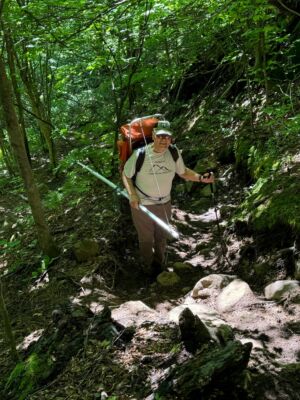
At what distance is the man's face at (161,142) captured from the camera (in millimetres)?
4953

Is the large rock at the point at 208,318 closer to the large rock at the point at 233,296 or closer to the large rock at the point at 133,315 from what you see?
the large rock at the point at 133,315

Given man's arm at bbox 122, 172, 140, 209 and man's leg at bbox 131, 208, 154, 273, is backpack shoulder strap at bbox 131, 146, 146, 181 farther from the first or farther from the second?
man's leg at bbox 131, 208, 154, 273

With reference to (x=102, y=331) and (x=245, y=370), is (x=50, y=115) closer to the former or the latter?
(x=102, y=331)

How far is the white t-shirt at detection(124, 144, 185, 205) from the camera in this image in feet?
17.1

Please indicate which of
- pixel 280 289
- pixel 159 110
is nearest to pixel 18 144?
pixel 280 289

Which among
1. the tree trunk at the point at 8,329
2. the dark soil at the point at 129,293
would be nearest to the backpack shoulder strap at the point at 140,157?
the dark soil at the point at 129,293

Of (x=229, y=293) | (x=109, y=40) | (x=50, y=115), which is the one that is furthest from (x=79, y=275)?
(x=50, y=115)

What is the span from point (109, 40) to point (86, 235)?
3.77m

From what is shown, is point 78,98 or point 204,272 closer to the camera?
point 204,272

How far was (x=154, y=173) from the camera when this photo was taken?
5258 mm

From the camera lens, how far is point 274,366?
2896mm

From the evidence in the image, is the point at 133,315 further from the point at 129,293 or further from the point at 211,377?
the point at 211,377

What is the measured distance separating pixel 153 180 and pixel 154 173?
0.37 feet

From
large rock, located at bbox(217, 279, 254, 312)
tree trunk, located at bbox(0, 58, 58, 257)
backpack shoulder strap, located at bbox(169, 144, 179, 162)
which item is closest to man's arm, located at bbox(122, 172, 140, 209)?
backpack shoulder strap, located at bbox(169, 144, 179, 162)
